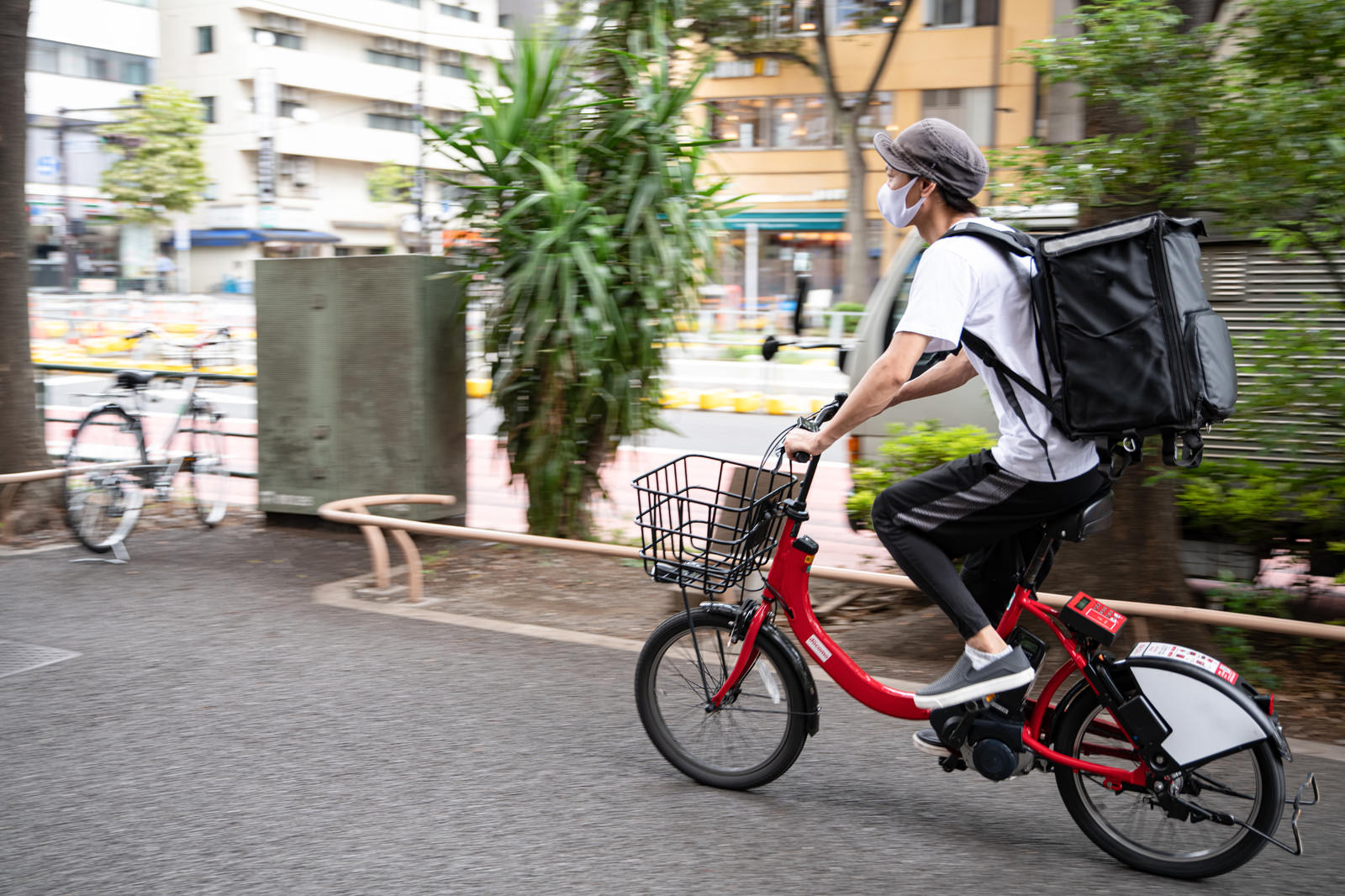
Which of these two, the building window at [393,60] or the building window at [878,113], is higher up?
the building window at [393,60]

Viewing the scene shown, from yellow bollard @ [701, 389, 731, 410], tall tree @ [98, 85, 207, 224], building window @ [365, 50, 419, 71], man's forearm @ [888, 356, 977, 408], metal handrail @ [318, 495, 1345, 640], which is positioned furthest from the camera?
building window @ [365, 50, 419, 71]

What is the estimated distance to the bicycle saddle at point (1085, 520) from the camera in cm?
316

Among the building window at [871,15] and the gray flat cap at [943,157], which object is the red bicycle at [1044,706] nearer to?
the gray flat cap at [943,157]

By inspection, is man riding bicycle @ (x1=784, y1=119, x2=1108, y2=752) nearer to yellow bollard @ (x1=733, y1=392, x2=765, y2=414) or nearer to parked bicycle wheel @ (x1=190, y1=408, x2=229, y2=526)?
parked bicycle wheel @ (x1=190, y1=408, x2=229, y2=526)

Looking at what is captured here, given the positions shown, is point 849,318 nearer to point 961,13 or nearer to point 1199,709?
point 961,13

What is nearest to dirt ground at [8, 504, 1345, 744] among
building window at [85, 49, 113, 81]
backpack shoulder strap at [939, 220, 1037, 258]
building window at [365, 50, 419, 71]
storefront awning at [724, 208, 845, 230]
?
backpack shoulder strap at [939, 220, 1037, 258]

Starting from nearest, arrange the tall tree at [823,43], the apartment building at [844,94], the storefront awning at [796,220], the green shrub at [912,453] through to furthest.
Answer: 1. the green shrub at [912,453]
2. the tall tree at [823,43]
3. the apartment building at [844,94]
4. the storefront awning at [796,220]

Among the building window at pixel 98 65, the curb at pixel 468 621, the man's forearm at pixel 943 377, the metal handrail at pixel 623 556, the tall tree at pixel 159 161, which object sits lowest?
the curb at pixel 468 621

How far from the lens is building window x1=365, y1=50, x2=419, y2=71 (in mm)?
55531

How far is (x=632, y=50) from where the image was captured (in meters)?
7.09

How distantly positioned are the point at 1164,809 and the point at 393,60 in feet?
193

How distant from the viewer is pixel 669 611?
614 cm

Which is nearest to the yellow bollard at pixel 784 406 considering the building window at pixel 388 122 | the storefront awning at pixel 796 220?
the storefront awning at pixel 796 220

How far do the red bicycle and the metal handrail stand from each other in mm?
462
